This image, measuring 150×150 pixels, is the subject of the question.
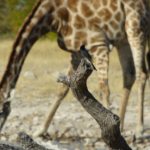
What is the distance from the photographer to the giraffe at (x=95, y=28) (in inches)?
278

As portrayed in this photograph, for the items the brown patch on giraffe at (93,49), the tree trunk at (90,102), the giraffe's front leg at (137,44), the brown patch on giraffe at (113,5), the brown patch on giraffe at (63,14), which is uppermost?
the tree trunk at (90,102)

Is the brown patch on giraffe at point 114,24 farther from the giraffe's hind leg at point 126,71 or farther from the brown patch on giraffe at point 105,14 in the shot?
the giraffe's hind leg at point 126,71

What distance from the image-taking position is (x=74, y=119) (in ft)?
27.7

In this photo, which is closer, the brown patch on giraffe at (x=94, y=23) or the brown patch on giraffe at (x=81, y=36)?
the brown patch on giraffe at (x=81, y=36)

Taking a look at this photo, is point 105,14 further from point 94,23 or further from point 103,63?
point 103,63

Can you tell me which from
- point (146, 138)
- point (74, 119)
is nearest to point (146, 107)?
point (74, 119)

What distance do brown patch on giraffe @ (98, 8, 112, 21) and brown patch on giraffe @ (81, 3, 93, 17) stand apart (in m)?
0.11

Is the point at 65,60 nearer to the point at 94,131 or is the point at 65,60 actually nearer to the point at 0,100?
the point at 94,131

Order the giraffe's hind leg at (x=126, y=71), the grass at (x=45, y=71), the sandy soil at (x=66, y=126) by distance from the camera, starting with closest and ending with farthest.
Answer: the sandy soil at (x=66, y=126), the giraffe's hind leg at (x=126, y=71), the grass at (x=45, y=71)

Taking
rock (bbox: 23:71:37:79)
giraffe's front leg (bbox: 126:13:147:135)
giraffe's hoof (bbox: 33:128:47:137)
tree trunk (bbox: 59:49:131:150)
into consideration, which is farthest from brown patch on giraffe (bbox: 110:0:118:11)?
rock (bbox: 23:71:37:79)

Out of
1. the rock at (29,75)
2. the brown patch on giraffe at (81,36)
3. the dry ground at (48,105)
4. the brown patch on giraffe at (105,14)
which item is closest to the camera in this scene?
the brown patch on giraffe at (81,36)

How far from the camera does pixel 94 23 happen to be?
7.25 m

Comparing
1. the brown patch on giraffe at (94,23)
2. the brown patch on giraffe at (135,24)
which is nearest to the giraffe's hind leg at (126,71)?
the brown patch on giraffe at (135,24)

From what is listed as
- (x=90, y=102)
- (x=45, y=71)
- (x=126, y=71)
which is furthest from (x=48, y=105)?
(x=90, y=102)
